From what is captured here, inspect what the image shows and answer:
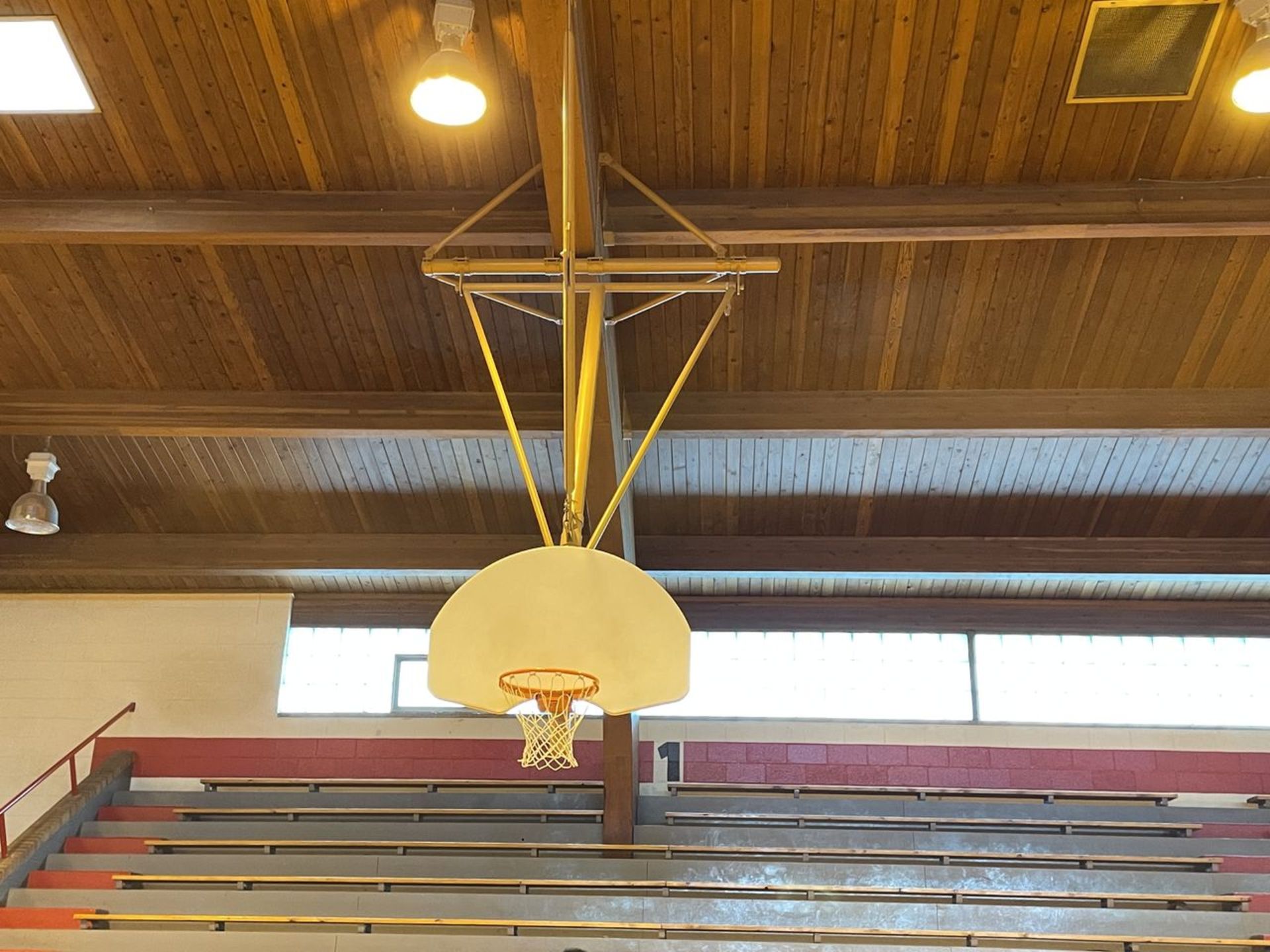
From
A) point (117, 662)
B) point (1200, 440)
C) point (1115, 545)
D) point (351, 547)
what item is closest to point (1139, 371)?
point (1200, 440)

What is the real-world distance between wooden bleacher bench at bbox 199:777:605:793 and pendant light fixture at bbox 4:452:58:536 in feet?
9.54

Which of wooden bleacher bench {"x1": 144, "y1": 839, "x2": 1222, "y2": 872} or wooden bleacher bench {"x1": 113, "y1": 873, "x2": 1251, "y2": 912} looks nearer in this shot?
wooden bleacher bench {"x1": 113, "y1": 873, "x2": 1251, "y2": 912}

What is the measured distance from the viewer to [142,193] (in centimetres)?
656

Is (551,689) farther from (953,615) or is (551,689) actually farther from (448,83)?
(953,615)

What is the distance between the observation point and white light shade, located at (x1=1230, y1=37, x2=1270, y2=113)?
15.4 feet

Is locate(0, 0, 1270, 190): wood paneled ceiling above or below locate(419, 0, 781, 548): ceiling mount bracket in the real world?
above

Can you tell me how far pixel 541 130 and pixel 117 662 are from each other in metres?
7.35

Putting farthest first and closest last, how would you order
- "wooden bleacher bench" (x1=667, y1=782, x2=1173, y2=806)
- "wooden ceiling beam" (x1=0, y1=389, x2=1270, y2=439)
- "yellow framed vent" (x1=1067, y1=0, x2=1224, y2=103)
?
"wooden bleacher bench" (x1=667, y1=782, x2=1173, y2=806) < "wooden ceiling beam" (x1=0, y1=389, x2=1270, y2=439) < "yellow framed vent" (x1=1067, y1=0, x2=1224, y2=103)

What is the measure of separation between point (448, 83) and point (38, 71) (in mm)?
2710

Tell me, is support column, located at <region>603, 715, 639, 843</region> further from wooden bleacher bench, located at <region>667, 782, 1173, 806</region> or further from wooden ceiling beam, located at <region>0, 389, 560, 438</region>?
wooden ceiling beam, located at <region>0, 389, 560, 438</region>

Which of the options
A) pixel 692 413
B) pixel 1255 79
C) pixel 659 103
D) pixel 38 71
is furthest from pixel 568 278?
pixel 692 413

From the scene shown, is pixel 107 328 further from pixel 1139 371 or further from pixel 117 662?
pixel 1139 371

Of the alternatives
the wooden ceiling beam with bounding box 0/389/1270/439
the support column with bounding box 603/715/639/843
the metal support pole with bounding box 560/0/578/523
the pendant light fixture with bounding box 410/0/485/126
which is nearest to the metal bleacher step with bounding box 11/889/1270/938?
the support column with bounding box 603/715/639/843

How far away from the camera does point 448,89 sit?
467 cm
